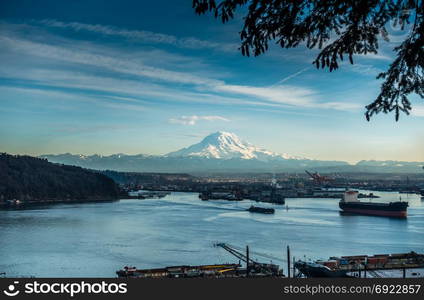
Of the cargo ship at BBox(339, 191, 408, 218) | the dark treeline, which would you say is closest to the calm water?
the cargo ship at BBox(339, 191, 408, 218)

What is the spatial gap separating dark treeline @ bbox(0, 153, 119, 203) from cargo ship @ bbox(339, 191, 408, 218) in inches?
868

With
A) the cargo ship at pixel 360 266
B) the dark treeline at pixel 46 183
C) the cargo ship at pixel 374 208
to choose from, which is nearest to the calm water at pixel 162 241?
the cargo ship at pixel 360 266

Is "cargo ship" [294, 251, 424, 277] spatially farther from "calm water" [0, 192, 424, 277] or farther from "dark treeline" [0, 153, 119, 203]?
"dark treeline" [0, 153, 119, 203]

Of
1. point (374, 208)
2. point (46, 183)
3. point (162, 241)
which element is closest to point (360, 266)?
point (162, 241)

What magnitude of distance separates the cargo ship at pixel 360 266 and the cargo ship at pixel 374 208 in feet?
46.7

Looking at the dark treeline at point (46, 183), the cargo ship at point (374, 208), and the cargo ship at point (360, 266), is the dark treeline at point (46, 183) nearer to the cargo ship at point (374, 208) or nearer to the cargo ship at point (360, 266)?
the cargo ship at point (374, 208)

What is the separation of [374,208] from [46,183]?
28.9 m

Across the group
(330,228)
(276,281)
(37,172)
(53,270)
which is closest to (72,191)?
(37,172)

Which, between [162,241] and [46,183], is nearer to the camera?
[162,241]

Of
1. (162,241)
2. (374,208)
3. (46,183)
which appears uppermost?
(46,183)

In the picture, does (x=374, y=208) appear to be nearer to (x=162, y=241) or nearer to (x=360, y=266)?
(x=162, y=241)

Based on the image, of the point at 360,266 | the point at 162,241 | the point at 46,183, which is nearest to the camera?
the point at 360,266

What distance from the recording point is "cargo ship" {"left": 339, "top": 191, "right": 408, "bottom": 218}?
25234mm

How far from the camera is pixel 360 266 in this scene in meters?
10.7
